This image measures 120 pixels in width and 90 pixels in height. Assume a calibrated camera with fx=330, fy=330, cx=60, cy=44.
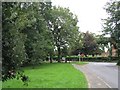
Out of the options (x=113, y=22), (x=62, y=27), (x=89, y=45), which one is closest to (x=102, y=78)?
(x=113, y=22)

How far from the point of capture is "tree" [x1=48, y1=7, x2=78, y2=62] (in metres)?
80.5

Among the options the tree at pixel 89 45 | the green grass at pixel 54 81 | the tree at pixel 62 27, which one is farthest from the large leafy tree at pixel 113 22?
the tree at pixel 89 45

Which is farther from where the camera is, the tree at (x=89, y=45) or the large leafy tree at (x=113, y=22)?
the tree at (x=89, y=45)

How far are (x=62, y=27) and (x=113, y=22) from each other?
70.1 ft

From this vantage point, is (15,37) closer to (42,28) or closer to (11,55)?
(11,55)

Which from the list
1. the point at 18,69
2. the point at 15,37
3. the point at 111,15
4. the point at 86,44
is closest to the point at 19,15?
the point at 15,37

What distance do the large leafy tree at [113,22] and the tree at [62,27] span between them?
18622mm

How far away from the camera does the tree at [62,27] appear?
8050 cm

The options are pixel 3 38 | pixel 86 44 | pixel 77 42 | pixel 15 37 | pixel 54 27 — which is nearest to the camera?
pixel 3 38

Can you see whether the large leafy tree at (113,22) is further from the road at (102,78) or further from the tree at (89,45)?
the tree at (89,45)

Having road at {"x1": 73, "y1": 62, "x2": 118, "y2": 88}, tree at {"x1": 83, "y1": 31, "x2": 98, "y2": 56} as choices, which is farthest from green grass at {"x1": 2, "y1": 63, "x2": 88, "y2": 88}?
tree at {"x1": 83, "y1": 31, "x2": 98, "y2": 56}

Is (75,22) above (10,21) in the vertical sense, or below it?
above

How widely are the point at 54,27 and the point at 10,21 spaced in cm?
7124

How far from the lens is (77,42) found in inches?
3474
